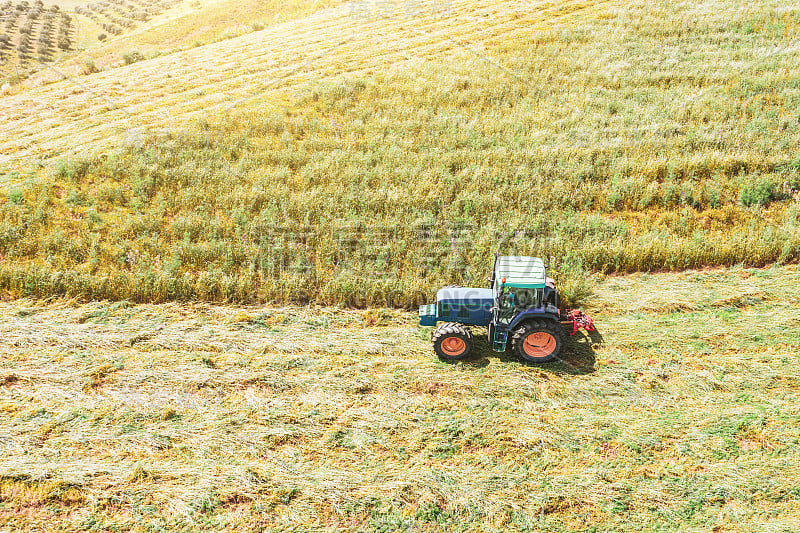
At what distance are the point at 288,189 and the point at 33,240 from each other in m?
5.64

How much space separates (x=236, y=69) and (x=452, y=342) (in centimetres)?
1823

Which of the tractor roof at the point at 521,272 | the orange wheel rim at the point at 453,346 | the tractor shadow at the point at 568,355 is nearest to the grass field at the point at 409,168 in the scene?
the tractor shadow at the point at 568,355

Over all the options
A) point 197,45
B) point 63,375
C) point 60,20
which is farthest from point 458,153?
point 60,20

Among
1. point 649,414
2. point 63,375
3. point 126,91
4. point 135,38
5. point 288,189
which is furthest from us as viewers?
point 135,38

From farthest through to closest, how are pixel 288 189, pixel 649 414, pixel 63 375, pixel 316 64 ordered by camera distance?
pixel 316 64, pixel 288 189, pixel 63 375, pixel 649 414

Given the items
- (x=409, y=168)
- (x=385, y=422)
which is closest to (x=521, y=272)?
(x=385, y=422)

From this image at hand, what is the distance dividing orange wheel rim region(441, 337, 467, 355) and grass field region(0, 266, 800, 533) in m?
0.26

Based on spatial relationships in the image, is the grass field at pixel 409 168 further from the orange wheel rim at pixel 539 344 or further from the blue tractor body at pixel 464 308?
the orange wheel rim at pixel 539 344

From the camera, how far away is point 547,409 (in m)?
6.66

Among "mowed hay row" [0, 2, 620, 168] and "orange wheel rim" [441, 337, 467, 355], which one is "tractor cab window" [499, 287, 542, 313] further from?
"mowed hay row" [0, 2, 620, 168]

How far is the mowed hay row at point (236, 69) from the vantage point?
48.6 feet

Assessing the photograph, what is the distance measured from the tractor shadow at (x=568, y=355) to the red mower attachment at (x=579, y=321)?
214 mm

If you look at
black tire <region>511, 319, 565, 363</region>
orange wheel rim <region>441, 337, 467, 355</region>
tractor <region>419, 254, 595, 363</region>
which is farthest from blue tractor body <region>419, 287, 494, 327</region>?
black tire <region>511, 319, 565, 363</region>

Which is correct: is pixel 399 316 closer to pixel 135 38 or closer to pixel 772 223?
pixel 772 223
